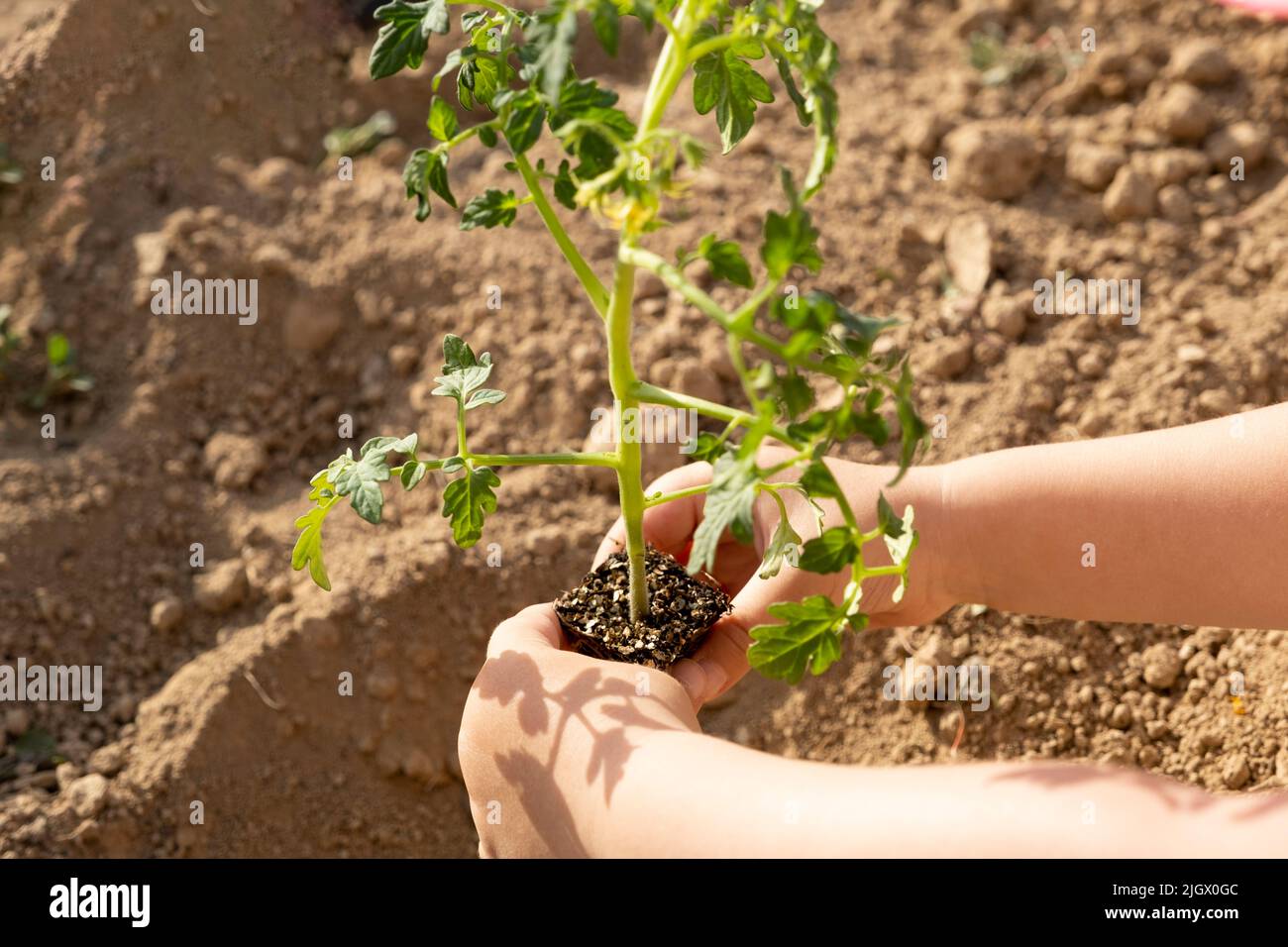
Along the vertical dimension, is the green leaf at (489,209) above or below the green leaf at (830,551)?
above

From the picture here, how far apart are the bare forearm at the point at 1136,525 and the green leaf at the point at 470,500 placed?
76cm

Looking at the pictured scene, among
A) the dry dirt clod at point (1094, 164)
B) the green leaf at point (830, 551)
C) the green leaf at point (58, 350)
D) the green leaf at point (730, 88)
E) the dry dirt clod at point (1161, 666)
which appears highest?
the dry dirt clod at point (1094, 164)

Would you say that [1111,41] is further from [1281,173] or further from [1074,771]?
[1074,771]

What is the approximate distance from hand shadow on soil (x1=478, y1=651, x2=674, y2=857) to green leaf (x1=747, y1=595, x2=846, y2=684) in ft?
0.86

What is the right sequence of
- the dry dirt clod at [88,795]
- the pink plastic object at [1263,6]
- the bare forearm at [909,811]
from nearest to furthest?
the bare forearm at [909,811], the dry dirt clod at [88,795], the pink plastic object at [1263,6]

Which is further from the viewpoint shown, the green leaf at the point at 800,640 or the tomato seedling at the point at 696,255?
the green leaf at the point at 800,640

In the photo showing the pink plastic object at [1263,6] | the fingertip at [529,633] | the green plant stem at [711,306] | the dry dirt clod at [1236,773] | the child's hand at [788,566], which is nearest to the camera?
the green plant stem at [711,306]

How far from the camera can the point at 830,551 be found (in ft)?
3.69

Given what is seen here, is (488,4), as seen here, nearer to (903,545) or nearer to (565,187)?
(565,187)

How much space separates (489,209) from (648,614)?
0.65m

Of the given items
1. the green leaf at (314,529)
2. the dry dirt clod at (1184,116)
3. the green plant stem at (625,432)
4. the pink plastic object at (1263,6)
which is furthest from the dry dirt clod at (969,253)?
the green leaf at (314,529)

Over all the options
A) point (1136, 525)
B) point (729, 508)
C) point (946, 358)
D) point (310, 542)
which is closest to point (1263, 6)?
point (946, 358)

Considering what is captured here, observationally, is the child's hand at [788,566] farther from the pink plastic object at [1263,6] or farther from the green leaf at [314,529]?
the pink plastic object at [1263,6]

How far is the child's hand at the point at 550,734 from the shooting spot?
1402mm
